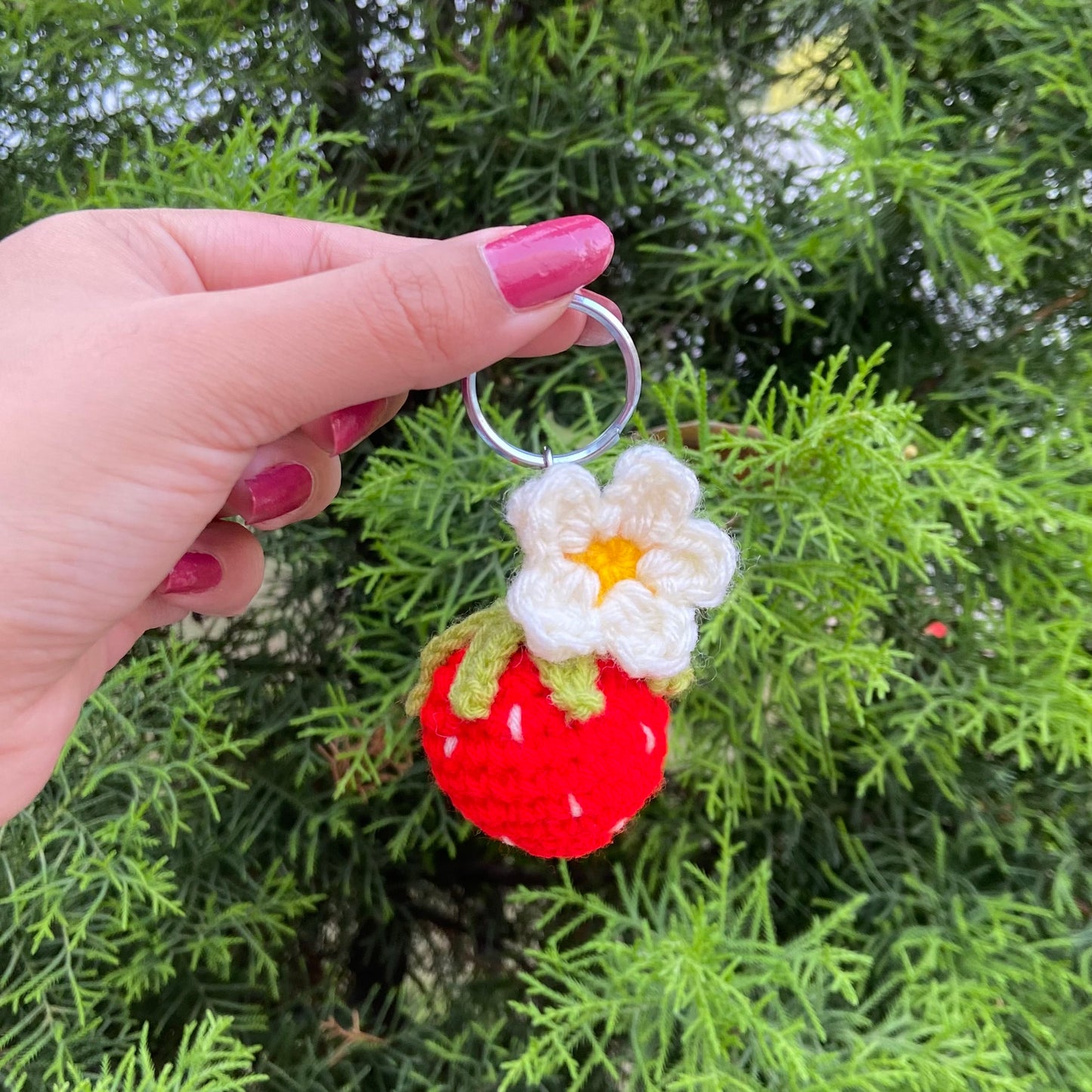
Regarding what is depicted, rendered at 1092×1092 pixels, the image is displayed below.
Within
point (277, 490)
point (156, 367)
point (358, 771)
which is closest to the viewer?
point (156, 367)

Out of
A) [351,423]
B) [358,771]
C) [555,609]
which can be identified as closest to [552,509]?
[555,609]

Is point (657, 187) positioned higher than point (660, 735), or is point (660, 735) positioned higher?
point (657, 187)

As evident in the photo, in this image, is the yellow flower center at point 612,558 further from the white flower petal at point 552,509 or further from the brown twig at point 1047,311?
the brown twig at point 1047,311

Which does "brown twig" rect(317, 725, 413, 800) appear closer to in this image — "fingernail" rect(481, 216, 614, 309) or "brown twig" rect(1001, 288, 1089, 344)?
"fingernail" rect(481, 216, 614, 309)

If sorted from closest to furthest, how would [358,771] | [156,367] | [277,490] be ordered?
[156,367] < [277,490] < [358,771]

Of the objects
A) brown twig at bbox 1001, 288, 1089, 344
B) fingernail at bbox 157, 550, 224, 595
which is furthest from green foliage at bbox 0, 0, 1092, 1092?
fingernail at bbox 157, 550, 224, 595

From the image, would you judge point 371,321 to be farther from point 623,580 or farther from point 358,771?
point 358,771

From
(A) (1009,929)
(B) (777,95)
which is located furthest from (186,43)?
(A) (1009,929)

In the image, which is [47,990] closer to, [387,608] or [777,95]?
[387,608]
